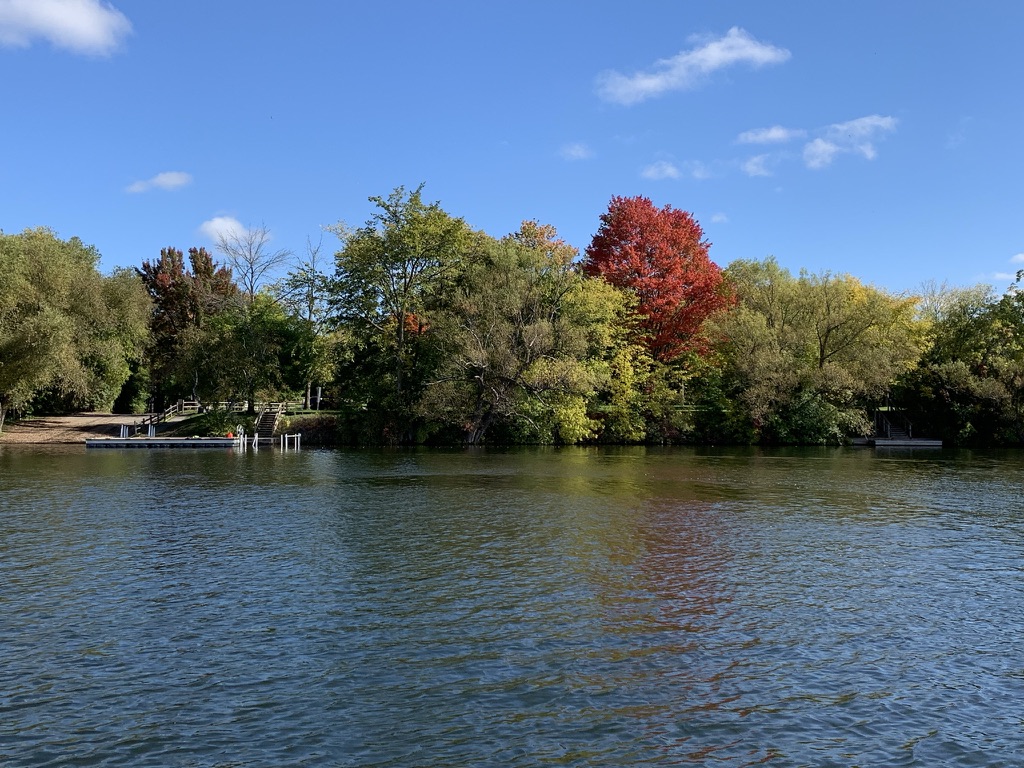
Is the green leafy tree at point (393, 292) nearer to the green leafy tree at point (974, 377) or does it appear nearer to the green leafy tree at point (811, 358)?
the green leafy tree at point (811, 358)

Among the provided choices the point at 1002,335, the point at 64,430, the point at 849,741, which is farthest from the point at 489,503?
the point at 1002,335

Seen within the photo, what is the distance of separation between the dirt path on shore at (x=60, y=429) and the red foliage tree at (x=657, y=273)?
3861cm

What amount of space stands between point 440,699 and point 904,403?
6425 cm

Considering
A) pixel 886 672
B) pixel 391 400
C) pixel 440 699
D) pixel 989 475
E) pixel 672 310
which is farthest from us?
pixel 672 310

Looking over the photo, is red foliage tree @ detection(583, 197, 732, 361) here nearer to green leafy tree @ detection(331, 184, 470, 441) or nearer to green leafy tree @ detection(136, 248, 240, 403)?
green leafy tree @ detection(331, 184, 470, 441)

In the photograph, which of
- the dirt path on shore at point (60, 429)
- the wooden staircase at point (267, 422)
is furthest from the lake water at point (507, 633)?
the dirt path on shore at point (60, 429)

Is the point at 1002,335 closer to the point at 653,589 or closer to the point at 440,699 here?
the point at 653,589

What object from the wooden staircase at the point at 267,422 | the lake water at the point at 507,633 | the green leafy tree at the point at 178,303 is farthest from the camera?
the green leafy tree at the point at 178,303

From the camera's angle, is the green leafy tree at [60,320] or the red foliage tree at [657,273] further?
the red foliage tree at [657,273]

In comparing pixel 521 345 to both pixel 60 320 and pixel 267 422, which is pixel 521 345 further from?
pixel 60 320

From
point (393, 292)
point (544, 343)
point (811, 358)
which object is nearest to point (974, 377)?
point (811, 358)

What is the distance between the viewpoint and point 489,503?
27297 millimetres

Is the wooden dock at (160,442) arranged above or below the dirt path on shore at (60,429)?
below

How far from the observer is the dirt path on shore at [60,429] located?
59.0 m
